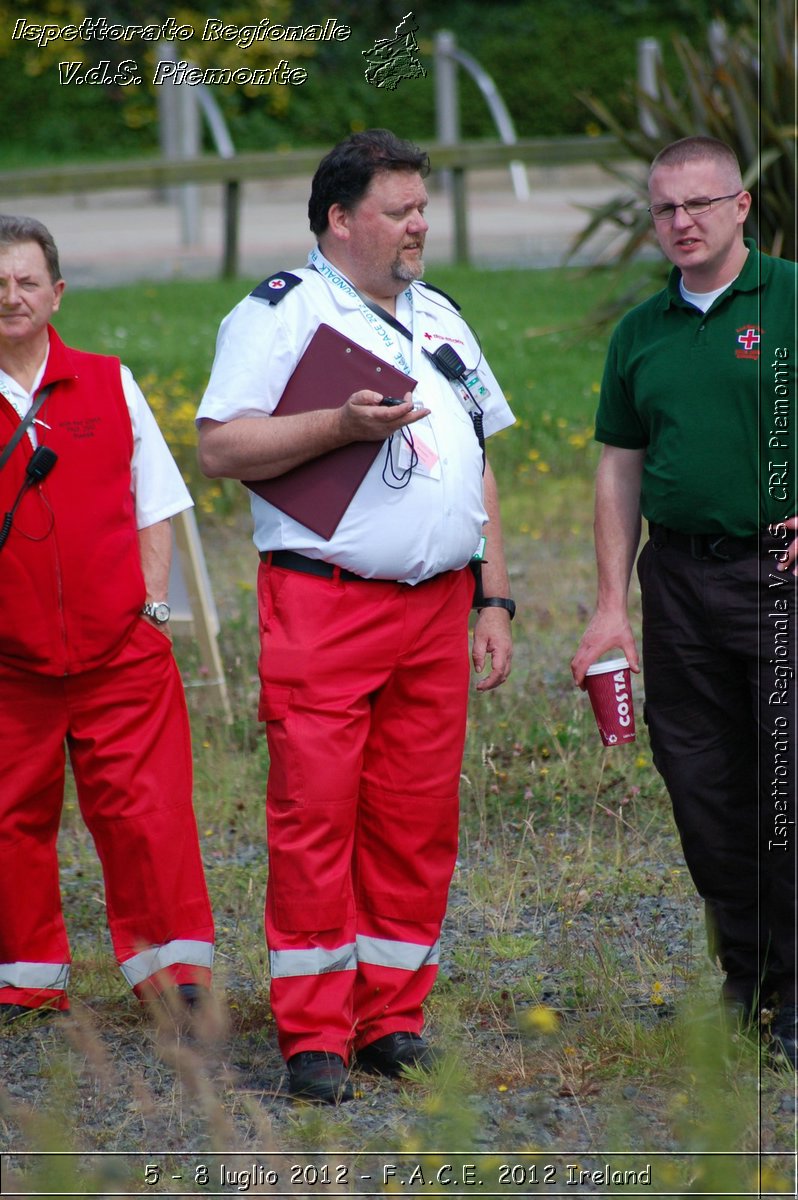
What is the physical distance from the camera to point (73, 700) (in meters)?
4.14

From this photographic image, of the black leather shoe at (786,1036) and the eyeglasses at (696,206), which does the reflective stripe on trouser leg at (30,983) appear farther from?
the eyeglasses at (696,206)

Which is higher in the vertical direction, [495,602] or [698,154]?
[698,154]

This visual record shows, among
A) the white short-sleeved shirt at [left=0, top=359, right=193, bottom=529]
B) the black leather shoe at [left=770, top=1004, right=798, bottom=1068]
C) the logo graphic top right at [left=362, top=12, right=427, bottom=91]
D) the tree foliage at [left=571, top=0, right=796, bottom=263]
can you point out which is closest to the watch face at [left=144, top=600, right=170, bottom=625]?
the white short-sleeved shirt at [left=0, top=359, right=193, bottom=529]

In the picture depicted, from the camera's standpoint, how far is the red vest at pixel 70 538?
4.02 m

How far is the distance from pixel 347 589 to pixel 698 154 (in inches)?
48.7

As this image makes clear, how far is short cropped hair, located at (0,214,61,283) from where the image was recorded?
13.2 feet

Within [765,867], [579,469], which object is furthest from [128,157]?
[765,867]

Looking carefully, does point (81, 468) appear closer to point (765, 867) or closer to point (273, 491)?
point (273, 491)

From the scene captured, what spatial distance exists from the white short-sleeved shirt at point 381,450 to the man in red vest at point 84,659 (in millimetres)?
435

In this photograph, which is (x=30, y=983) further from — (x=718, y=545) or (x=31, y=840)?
(x=718, y=545)

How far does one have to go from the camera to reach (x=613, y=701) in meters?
3.87

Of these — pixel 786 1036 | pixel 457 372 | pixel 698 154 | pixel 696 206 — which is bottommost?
pixel 786 1036

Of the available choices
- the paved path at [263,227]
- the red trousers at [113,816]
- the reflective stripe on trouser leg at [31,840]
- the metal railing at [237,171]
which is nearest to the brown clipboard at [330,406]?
the red trousers at [113,816]

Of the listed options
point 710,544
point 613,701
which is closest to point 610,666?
point 613,701
